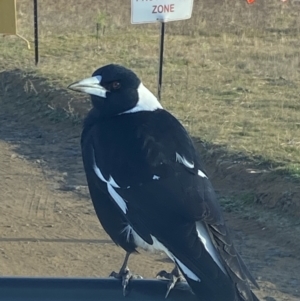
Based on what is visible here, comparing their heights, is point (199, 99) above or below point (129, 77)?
below

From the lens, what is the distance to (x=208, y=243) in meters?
3.02

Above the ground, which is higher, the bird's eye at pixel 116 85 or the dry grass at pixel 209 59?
the bird's eye at pixel 116 85

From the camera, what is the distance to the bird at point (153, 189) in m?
2.93

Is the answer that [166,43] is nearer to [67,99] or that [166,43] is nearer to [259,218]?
[67,99]

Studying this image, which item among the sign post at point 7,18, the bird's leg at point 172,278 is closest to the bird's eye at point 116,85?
the bird's leg at point 172,278

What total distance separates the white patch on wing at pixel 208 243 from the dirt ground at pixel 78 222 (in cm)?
240

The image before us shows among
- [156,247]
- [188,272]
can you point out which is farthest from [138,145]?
[188,272]

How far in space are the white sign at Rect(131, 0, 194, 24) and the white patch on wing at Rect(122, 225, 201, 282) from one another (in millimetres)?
6179

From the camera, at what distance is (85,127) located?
12.9 feet

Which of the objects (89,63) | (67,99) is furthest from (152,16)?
(89,63)

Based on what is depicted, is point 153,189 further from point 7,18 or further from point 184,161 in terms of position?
point 7,18

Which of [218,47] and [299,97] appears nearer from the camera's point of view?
[299,97]

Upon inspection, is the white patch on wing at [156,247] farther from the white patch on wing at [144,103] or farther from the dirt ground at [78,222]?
the dirt ground at [78,222]

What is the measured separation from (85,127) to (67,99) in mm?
6267
